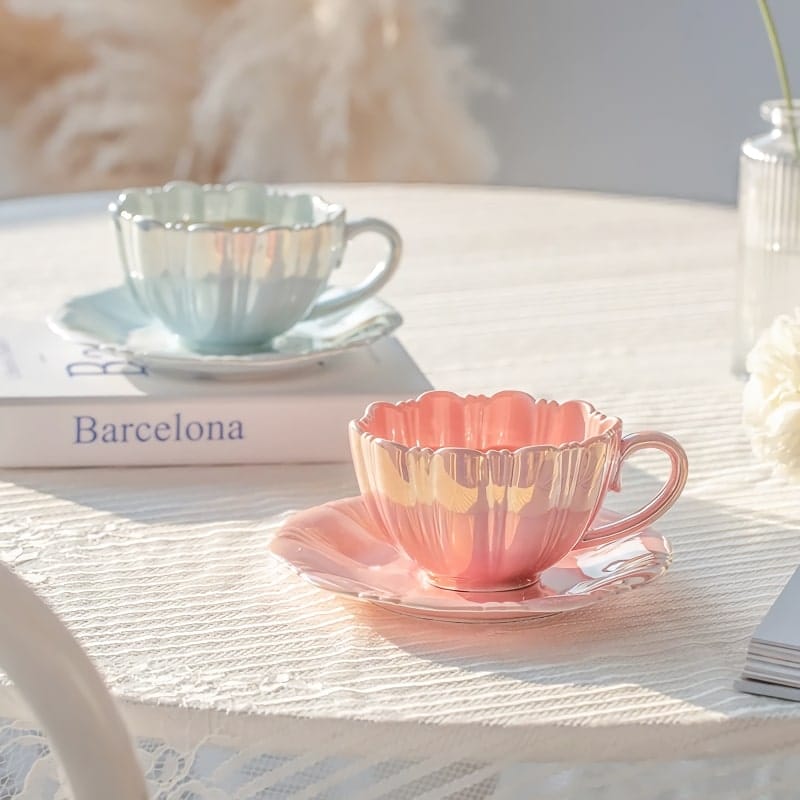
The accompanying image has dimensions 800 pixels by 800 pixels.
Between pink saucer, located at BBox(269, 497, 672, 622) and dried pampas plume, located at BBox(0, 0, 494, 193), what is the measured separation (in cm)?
169

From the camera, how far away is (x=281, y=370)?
78 cm

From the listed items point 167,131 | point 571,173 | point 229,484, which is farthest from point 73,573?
point 571,173

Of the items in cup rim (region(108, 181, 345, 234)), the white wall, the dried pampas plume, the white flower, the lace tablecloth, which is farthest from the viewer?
the white wall

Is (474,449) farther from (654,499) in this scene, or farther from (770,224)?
(770,224)

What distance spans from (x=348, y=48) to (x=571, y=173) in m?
0.52

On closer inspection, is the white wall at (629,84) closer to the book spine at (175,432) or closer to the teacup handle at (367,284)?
the teacup handle at (367,284)

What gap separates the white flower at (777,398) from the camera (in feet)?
2.16

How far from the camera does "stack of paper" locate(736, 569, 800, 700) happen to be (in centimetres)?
48

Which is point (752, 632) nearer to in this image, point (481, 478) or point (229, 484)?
point (481, 478)

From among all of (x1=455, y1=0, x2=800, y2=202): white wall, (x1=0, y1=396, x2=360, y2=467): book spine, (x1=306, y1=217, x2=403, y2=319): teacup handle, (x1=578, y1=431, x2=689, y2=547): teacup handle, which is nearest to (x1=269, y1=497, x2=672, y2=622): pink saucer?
(x1=578, y1=431, x2=689, y2=547): teacup handle

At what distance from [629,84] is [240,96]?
70 cm

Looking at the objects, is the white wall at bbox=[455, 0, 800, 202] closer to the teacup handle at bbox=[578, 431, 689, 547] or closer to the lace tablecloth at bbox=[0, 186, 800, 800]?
the lace tablecloth at bbox=[0, 186, 800, 800]

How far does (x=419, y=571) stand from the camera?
0.57 m

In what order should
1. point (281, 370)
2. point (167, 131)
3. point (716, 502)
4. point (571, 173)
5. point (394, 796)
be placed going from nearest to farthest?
point (394, 796)
point (716, 502)
point (281, 370)
point (167, 131)
point (571, 173)
